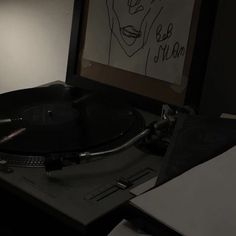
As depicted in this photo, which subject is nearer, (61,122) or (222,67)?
(61,122)

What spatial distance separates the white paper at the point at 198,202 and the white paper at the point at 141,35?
1.30 ft

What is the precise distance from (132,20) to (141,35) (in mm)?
43

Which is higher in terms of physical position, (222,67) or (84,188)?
(222,67)

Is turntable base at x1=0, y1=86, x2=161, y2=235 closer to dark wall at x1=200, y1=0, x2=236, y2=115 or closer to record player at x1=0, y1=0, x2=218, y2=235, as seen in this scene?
record player at x1=0, y1=0, x2=218, y2=235

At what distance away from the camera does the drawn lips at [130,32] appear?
1.04m

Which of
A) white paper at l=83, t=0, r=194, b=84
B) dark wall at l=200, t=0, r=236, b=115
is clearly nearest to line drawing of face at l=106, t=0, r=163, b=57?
white paper at l=83, t=0, r=194, b=84

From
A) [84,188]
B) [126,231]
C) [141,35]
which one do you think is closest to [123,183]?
[84,188]

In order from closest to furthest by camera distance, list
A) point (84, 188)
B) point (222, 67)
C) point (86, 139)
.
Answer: point (84, 188) < point (86, 139) < point (222, 67)

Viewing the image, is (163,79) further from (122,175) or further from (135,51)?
(122,175)

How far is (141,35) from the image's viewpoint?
104 centimetres

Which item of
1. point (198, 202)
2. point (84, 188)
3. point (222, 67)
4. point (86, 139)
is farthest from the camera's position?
point (222, 67)

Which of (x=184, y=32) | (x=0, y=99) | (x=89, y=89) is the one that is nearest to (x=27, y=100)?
(x=0, y=99)

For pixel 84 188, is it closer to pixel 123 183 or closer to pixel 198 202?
pixel 123 183

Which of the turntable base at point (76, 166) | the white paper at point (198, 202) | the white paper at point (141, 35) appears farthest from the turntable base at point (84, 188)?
the white paper at point (141, 35)
